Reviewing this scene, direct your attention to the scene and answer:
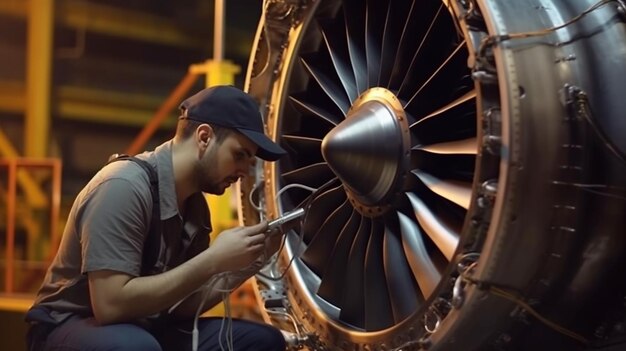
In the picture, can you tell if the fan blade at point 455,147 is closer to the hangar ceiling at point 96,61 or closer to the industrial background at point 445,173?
the industrial background at point 445,173

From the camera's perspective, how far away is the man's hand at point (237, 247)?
148 cm

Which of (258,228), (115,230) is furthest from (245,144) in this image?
(115,230)

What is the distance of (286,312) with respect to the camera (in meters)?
1.87

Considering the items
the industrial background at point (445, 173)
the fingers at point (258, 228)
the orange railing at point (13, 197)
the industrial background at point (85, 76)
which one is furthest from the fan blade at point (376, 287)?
the industrial background at point (85, 76)

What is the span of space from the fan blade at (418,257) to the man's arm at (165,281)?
0.86ft

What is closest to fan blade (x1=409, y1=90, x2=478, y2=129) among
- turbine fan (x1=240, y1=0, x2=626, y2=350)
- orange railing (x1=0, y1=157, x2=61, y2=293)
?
turbine fan (x1=240, y1=0, x2=626, y2=350)

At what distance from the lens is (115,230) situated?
4.65 ft

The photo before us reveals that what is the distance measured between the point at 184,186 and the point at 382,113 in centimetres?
40

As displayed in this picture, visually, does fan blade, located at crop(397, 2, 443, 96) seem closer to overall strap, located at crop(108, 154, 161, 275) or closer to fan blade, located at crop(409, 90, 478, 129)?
fan blade, located at crop(409, 90, 478, 129)

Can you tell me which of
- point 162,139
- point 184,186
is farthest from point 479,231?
point 162,139

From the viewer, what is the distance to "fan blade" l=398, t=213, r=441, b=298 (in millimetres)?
1414

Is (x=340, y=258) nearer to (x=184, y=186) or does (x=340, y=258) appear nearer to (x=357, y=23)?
(x=184, y=186)

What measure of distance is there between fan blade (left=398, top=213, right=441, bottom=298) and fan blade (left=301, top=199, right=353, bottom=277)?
23 centimetres

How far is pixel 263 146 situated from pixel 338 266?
1.14 ft
